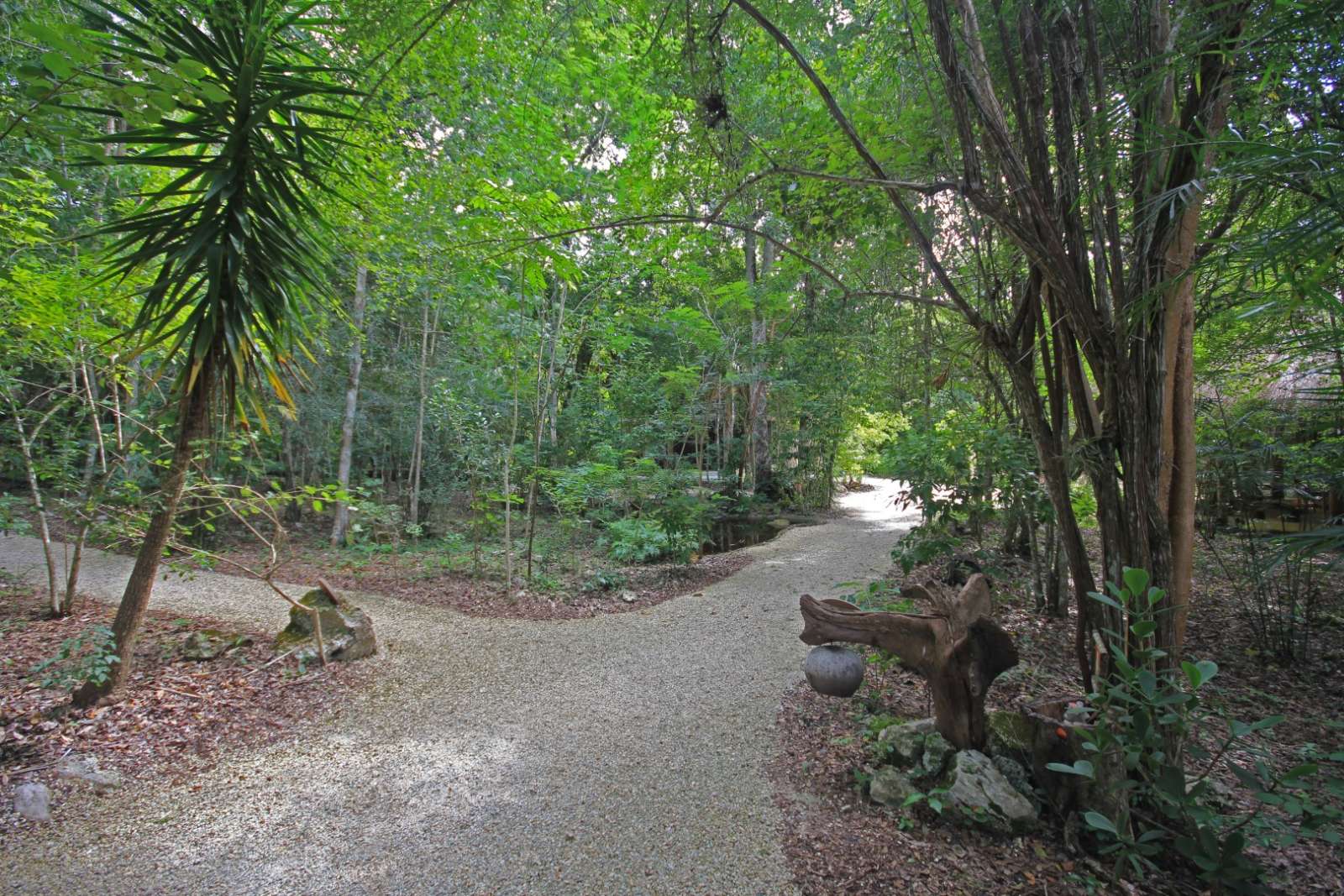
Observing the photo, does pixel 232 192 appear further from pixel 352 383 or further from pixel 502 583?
pixel 352 383

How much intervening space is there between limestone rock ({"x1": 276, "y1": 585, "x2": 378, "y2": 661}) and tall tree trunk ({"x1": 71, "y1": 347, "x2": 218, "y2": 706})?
82 centimetres

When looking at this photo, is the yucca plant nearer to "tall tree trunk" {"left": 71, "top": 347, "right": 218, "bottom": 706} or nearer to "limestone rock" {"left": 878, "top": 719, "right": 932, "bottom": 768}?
"tall tree trunk" {"left": 71, "top": 347, "right": 218, "bottom": 706}

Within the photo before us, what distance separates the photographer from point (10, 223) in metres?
3.04

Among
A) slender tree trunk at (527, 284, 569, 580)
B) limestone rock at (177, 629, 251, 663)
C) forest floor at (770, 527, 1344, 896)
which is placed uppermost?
slender tree trunk at (527, 284, 569, 580)

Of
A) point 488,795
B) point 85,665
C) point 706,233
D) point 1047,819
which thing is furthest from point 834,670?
point 85,665

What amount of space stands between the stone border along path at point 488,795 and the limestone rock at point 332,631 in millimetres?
139

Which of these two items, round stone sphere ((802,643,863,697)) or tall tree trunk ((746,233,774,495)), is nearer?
round stone sphere ((802,643,863,697))

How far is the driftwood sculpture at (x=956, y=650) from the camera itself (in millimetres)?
2150

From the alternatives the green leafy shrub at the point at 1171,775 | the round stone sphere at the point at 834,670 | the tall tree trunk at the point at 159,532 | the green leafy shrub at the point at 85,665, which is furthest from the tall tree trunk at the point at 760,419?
the green leafy shrub at the point at 85,665

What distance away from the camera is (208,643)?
3.51 metres

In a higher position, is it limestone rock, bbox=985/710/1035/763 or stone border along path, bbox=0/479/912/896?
limestone rock, bbox=985/710/1035/763

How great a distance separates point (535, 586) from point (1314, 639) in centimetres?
617

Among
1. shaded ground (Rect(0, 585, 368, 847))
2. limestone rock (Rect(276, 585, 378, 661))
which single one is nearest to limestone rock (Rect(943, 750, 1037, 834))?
shaded ground (Rect(0, 585, 368, 847))

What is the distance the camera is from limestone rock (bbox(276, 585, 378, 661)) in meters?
3.57
